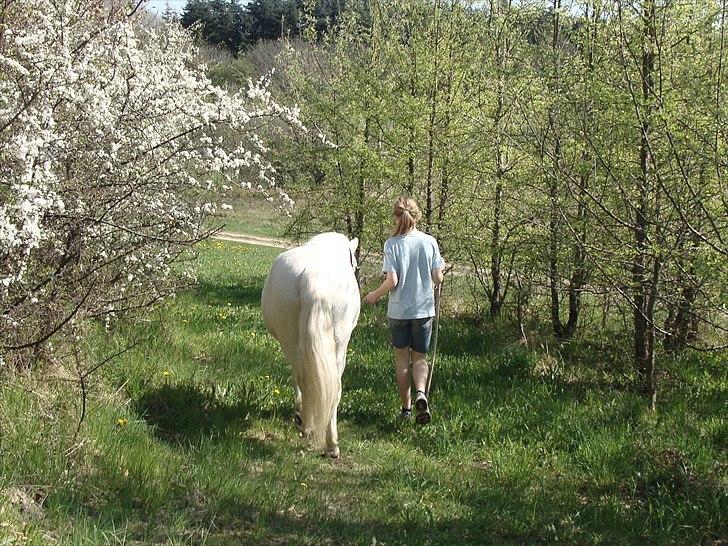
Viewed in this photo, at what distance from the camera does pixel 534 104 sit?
7.94 m

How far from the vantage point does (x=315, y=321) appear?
5152mm

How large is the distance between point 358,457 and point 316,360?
1017 mm

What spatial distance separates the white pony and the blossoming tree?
0.84 m

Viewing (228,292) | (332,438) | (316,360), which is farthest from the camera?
(228,292)

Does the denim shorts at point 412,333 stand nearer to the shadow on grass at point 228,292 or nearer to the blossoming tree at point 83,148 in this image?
the blossoming tree at point 83,148

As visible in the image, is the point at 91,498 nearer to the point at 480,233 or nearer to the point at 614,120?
the point at 614,120

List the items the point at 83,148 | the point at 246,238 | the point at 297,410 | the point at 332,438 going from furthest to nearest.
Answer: the point at 246,238 → the point at 297,410 → the point at 332,438 → the point at 83,148

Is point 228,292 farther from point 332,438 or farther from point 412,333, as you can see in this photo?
point 332,438

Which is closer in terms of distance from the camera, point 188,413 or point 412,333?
point 188,413

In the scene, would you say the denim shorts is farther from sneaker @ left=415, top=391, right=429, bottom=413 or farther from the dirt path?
the dirt path

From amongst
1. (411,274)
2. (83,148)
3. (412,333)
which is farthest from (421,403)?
(83,148)

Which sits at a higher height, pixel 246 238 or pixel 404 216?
pixel 404 216

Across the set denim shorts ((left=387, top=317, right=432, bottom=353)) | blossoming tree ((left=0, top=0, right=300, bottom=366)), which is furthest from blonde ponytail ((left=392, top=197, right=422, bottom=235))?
blossoming tree ((left=0, top=0, right=300, bottom=366))

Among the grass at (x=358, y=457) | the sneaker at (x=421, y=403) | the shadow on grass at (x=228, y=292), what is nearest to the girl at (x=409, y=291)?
the sneaker at (x=421, y=403)
